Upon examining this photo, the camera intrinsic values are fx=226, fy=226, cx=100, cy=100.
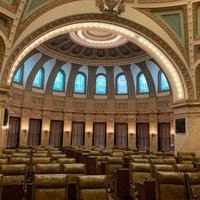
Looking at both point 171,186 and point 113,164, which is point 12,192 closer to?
point 171,186

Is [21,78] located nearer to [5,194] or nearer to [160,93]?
[160,93]

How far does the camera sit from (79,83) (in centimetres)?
2122

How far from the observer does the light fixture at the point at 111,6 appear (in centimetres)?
1131

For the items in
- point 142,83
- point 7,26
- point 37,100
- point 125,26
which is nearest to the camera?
point 7,26

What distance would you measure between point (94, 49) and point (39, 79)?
543 centimetres

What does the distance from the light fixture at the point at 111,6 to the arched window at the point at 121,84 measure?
1000 cm

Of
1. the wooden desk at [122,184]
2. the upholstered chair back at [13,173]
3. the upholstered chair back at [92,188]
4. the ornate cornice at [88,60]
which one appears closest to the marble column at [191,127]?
the wooden desk at [122,184]

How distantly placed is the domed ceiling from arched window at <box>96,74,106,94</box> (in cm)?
148

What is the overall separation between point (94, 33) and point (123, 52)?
10.5 ft

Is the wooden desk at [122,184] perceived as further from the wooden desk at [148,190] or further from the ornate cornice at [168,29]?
the ornate cornice at [168,29]

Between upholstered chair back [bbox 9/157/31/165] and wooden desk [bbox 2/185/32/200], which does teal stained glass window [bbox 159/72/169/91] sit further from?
wooden desk [bbox 2/185/32/200]

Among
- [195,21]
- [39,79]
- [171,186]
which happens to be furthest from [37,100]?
[171,186]

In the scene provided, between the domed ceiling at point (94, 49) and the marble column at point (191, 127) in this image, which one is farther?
the domed ceiling at point (94, 49)

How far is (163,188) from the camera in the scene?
445cm
